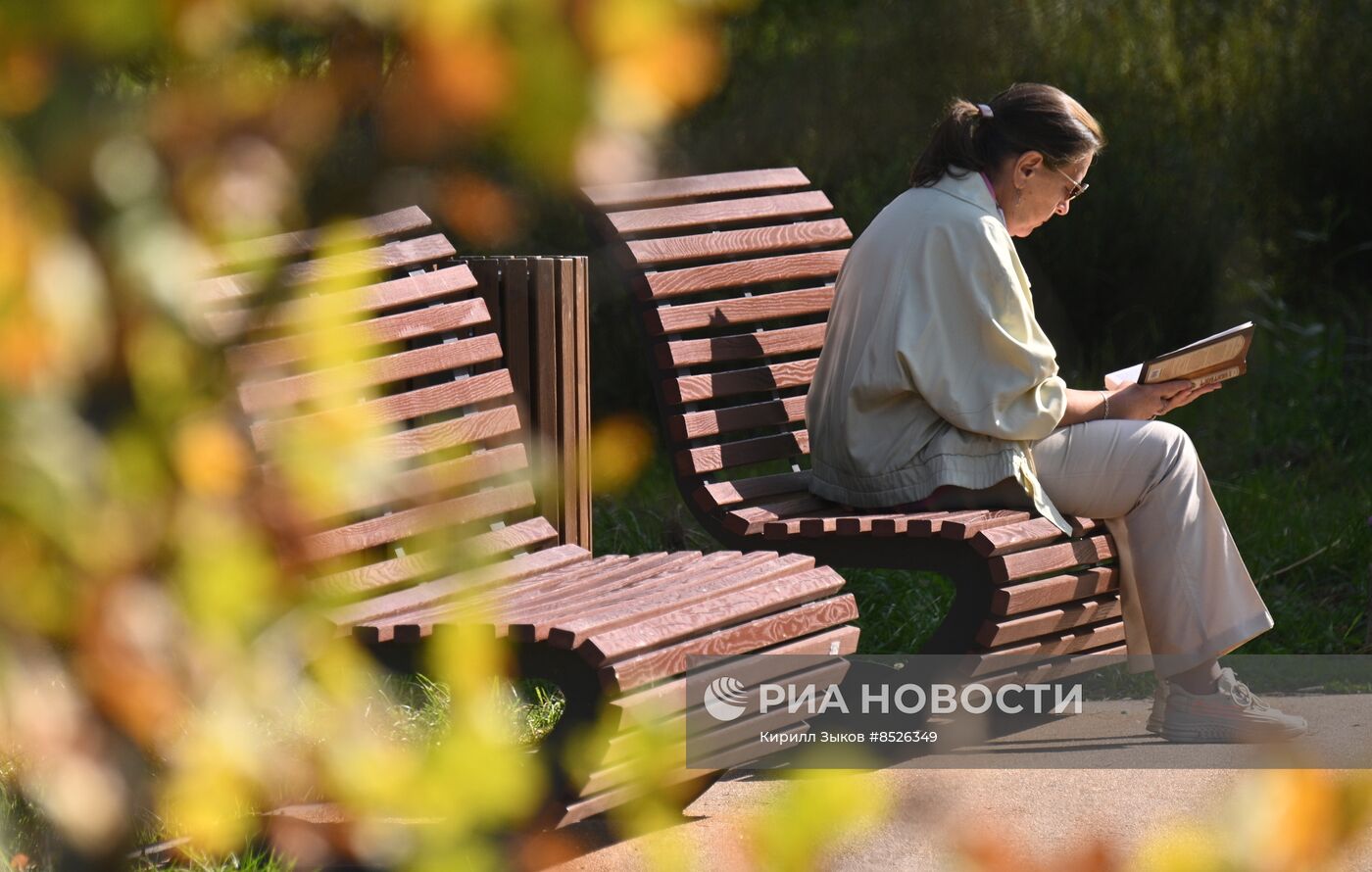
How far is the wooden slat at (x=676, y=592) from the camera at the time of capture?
2680mm

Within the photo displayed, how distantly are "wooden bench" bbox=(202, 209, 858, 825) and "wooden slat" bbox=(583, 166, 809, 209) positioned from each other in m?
0.39

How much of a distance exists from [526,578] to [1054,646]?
1209mm

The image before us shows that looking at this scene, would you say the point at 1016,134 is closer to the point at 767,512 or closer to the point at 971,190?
the point at 971,190

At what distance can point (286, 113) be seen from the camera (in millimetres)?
693

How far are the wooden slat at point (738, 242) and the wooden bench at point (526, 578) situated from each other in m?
0.46

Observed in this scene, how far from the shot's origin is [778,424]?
440cm

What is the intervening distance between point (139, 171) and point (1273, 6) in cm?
816

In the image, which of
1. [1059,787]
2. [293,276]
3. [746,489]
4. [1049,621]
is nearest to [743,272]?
[746,489]

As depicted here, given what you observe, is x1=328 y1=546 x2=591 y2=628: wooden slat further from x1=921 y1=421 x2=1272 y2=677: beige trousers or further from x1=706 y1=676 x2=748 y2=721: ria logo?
x1=921 y1=421 x2=1272 y2=677: beige trousers

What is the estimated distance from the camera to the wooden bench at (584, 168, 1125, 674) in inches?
144

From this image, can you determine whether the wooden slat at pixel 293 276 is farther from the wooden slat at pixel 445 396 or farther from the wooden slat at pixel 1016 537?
the wooden slat at pixel 1016 537

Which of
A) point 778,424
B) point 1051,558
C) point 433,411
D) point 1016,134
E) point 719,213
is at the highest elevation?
point 1016,134

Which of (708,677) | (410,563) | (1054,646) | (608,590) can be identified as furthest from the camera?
(1054,646)

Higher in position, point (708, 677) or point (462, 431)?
point (462, 431)
